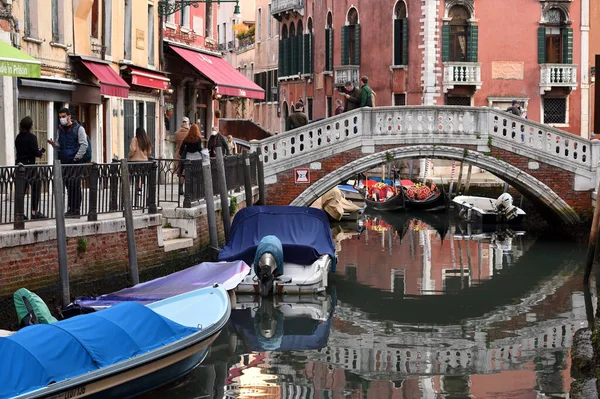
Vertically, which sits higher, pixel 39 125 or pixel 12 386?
pixel 39 125

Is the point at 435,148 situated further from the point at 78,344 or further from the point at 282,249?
the point at 78,344

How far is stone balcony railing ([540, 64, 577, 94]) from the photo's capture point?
24.8m

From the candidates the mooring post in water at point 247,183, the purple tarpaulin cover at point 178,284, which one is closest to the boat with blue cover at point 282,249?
the purple tarpaulin cover at point 178,284

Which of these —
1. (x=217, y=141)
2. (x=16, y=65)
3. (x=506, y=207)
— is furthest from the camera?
(x=506, y=207)

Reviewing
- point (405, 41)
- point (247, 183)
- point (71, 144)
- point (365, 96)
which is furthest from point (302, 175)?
→ point (405, 41)

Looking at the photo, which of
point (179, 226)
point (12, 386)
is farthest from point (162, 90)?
point (12, 386)

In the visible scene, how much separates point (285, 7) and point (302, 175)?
14.3 m

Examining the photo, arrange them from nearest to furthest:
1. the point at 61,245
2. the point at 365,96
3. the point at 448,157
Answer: the point at 61,245
the point at 365,96
the point at 448,157

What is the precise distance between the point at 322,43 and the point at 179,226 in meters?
→ 16.7

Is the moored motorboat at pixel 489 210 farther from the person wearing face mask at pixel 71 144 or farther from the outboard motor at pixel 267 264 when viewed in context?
the person wearing face mask at pixel 71 144

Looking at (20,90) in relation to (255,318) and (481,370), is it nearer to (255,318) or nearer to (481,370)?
(255,318)

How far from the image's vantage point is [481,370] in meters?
9.97

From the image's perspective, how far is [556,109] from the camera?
2541 centimetres

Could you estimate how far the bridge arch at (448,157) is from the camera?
18562 millimetres
